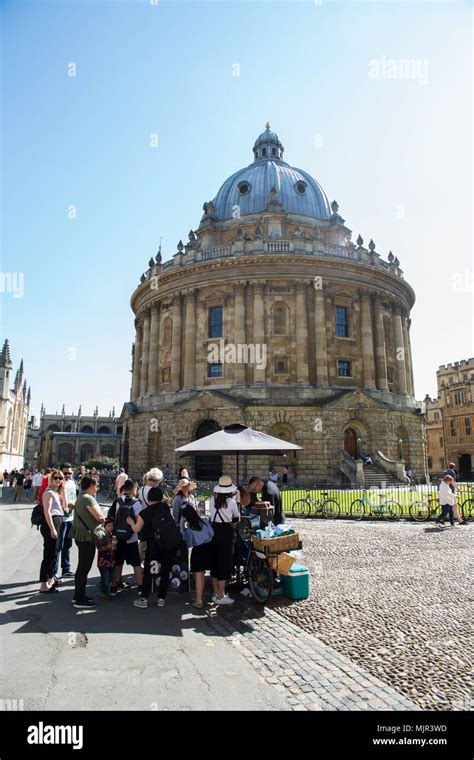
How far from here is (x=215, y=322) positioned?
3634 cm

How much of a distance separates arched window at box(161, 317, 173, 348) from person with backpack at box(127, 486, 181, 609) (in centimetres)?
3157

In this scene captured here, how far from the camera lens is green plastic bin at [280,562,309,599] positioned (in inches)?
318

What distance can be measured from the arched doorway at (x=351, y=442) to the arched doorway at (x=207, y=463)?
9.36m

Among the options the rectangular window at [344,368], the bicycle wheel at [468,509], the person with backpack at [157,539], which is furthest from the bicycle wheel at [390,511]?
the rectangular window at [344,368]

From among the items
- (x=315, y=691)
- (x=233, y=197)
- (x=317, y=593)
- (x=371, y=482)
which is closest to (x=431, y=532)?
(x=317, y=593)

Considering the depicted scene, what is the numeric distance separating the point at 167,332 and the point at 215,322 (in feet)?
17.1

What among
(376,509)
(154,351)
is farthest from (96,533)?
(154,351)

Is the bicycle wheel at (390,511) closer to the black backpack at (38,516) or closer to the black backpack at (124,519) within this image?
the black backpack at (124,519)

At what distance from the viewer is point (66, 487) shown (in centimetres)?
1011

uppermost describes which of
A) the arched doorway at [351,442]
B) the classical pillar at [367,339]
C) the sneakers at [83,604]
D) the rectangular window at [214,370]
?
the classical pillar at [367,339]

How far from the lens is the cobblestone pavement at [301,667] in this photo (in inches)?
177

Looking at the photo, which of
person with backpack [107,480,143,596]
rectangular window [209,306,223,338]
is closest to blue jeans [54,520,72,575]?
person with backpack [107,480,143,596]

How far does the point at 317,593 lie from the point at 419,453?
103ft

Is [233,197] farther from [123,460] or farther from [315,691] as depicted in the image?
[315,691]
